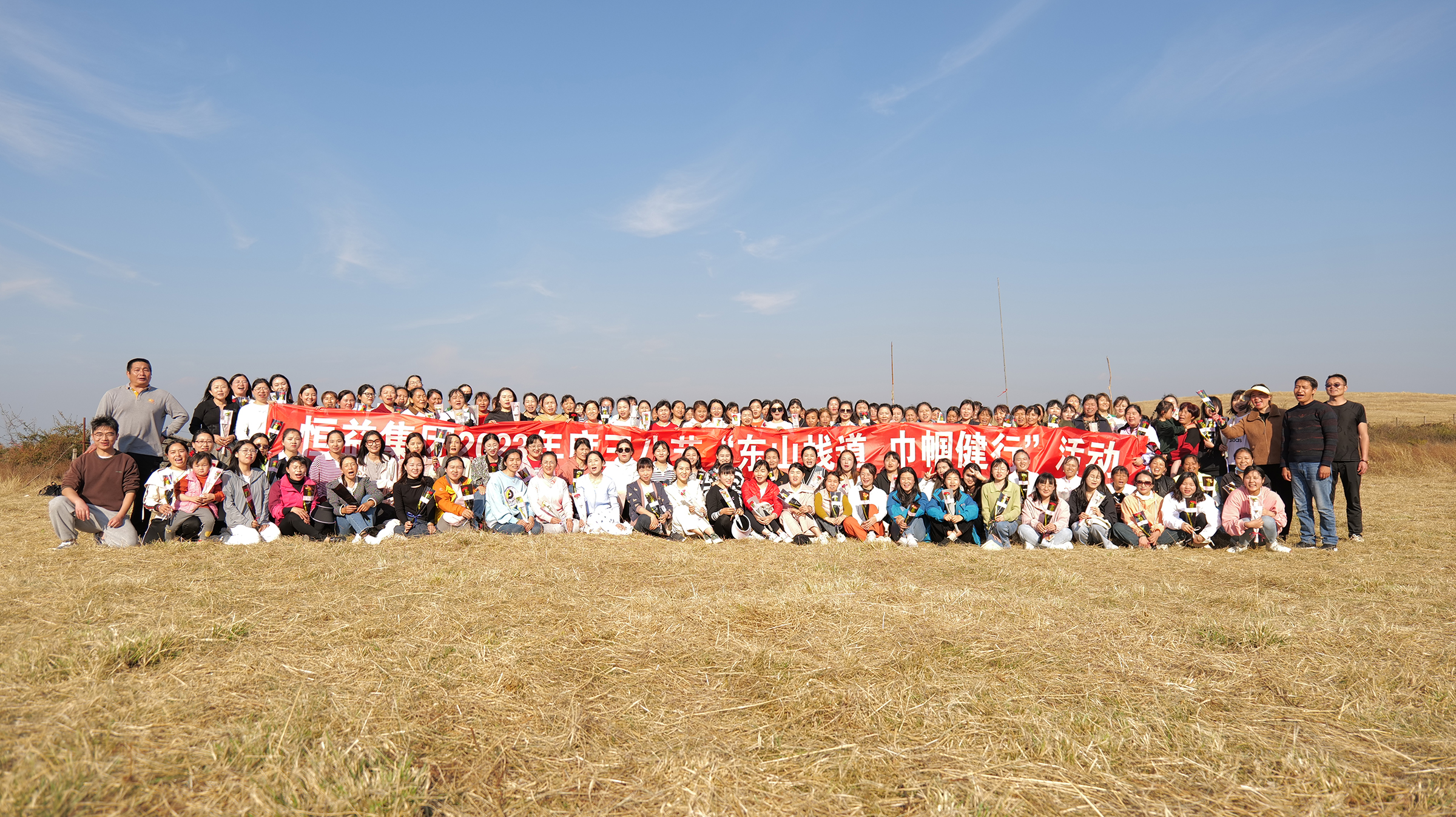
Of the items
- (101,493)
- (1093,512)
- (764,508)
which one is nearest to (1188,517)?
→ (1093,512)

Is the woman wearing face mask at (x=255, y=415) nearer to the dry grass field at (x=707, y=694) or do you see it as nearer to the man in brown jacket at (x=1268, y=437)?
the dry grass field at (x=707, y=694)

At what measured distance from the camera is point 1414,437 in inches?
1168

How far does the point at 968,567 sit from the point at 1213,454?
17.9 ft

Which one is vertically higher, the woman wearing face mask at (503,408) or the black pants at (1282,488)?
the woman wearing face mask at (503,408)

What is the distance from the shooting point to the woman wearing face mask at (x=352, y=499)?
914 centimetres

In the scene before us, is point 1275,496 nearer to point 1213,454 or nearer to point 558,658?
point 1213,454

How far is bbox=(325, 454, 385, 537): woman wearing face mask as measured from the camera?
9.14 m

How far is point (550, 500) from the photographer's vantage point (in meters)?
9.86

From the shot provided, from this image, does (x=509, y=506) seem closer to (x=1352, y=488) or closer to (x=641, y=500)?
(x=641, y=500)

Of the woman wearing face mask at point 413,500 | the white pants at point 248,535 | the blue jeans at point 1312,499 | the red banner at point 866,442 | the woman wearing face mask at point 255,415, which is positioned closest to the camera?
the white pants at point 248,535

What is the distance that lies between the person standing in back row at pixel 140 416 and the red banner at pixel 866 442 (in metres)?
3.36

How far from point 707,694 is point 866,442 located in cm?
832

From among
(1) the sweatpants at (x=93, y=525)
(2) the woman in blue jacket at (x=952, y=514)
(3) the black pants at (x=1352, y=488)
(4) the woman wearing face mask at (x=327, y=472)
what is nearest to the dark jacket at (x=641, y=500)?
(2) the woman in blue jacket at (x=952, y=514)

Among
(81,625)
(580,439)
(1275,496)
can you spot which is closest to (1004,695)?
(81,625)
